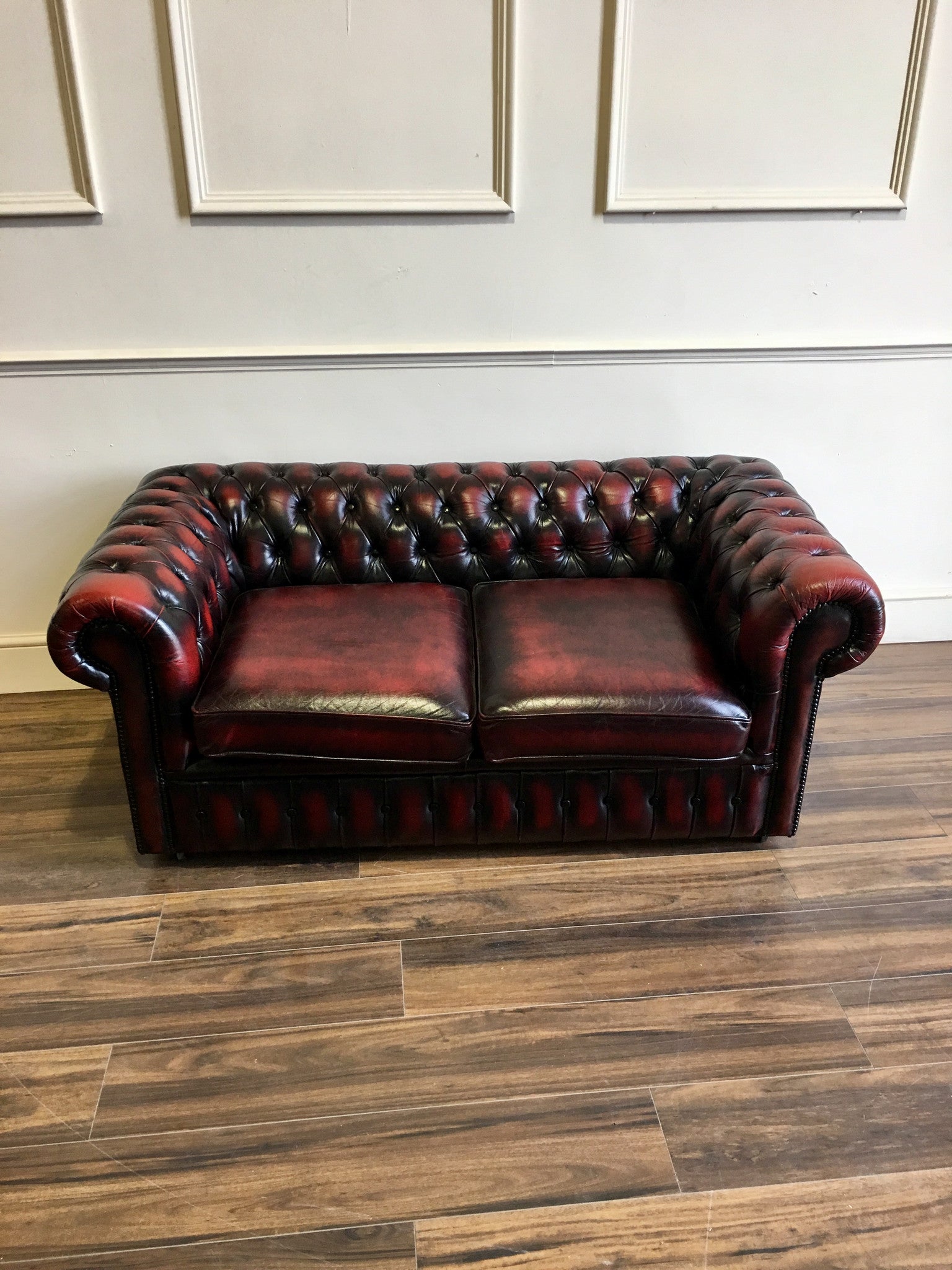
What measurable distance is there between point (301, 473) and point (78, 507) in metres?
0.73

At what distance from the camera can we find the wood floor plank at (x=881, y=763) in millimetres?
2551

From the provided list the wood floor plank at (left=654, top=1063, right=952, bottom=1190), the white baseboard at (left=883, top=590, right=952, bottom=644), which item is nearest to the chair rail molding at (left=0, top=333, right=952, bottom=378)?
the white baseboard at (left=883, top=590, right=952, bottom=644)

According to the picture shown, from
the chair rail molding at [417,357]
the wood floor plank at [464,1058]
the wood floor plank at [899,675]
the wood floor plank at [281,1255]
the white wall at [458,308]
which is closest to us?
the wood floor plank at [281,1255]

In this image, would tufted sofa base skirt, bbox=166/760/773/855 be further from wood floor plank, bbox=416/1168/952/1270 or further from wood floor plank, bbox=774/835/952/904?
wood floor plank, bbox=416/1168/952/1270

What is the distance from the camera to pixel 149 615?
199 centimetres

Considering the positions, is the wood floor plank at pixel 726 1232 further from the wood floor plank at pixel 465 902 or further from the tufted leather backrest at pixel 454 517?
the tufted leather backrest at pixel 454 517

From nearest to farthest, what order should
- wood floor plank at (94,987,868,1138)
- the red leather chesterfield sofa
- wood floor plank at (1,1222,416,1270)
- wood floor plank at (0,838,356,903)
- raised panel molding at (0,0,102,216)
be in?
wood floor plank at (1,1222,416,1270)
wood floor plank at (94,987,868,1138)
the red leather chesterfield sofa
wood floor plank at (0,838,356,903)
raised panel molding at (0,0,102,216)

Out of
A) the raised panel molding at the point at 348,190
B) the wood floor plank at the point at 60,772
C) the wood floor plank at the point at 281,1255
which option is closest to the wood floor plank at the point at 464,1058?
the wood floor plank at the point at 281,1255

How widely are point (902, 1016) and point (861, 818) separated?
0.63m

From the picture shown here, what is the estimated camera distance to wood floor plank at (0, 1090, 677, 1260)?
1509mm

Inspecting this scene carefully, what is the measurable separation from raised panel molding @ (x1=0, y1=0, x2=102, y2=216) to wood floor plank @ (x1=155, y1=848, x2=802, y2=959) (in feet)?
5.72

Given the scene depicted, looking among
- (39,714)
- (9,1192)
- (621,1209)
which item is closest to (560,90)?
(39,714)

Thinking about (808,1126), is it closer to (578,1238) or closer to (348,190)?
(578,1238)

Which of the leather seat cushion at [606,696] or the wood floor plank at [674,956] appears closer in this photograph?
the wood floor plank at [674,956]
